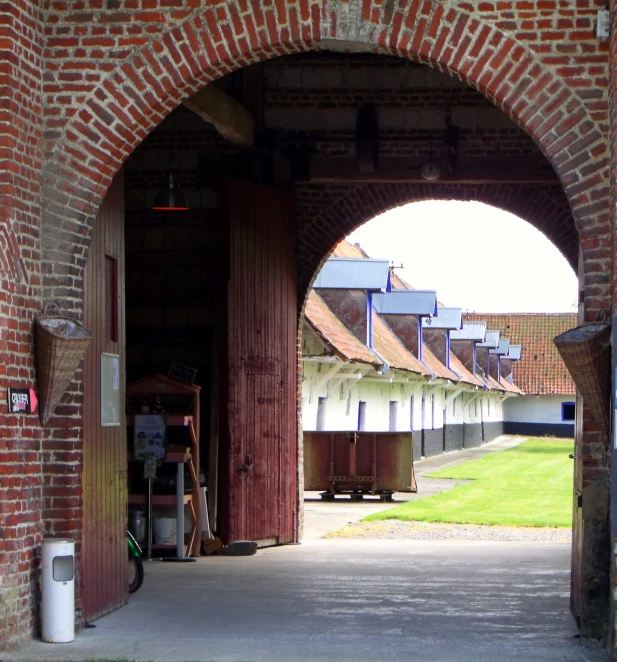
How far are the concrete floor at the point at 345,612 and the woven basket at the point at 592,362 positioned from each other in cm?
155

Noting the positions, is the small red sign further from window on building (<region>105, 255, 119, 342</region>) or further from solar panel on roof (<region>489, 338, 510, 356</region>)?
solar panel on roof (<region>489, 338, 510, 356</region>)

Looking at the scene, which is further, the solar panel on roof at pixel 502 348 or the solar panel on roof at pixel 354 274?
the solar panel on roof at pixel 502 348

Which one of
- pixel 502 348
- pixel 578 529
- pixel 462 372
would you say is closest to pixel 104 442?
pixel 578 529

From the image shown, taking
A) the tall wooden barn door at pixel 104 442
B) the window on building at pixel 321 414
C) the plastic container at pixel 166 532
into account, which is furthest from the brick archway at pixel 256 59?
the window on building at pixel 321 414

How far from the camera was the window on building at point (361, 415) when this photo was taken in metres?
28.3

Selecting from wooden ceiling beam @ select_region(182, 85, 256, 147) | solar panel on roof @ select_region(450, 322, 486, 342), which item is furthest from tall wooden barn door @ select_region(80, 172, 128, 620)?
solar panel on roof @ select_region(450, 322, 486, 342)

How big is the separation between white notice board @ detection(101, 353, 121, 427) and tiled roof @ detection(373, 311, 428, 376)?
62.2 feet

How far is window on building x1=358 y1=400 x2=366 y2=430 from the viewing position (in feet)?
92.7

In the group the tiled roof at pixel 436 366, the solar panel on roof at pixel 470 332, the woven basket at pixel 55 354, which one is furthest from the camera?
the solar panel on roof at pixel 470 332

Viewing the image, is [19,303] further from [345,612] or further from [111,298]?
[345,612]

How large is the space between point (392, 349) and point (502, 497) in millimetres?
9721

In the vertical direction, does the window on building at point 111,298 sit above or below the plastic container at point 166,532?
above

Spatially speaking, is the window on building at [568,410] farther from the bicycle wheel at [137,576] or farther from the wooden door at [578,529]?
the bicycle wheel at [137,576]

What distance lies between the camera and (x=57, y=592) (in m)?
8.38
